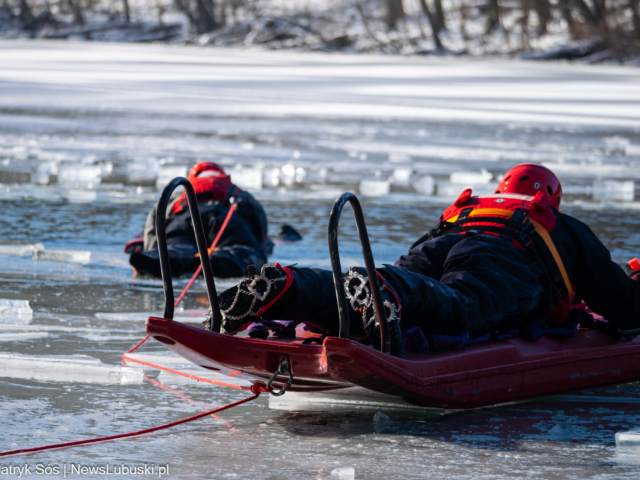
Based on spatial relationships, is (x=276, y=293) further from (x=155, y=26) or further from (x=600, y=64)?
(x=155, y=26)

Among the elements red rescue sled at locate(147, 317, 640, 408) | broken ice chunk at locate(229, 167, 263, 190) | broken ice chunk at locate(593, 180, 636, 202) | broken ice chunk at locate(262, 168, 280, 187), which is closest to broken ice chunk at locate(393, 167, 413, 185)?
broken ice chunk at locate(262, 168, 280, 187)

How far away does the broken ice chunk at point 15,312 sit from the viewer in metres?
5.19

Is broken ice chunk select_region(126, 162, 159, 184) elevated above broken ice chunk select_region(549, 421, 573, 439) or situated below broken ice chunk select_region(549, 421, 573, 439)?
below

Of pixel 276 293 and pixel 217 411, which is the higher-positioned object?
pixel 276 293

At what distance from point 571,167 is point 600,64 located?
25.3 metres

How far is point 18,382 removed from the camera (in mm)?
4121

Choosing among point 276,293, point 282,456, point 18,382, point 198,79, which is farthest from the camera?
point 198,79

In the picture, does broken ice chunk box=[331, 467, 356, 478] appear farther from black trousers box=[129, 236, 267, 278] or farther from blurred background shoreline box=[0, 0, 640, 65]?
blurred background shoreline box=[0, 0, 640, 65]

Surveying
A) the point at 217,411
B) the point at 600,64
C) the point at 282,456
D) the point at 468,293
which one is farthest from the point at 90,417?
the point at 600,64

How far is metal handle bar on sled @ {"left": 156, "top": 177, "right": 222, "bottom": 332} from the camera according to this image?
11.2 ft

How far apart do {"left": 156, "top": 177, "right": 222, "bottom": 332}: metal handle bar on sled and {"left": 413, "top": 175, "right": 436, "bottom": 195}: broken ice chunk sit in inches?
293

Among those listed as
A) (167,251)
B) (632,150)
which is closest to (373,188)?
(632,150)

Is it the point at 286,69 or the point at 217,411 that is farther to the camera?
the point at 286,69

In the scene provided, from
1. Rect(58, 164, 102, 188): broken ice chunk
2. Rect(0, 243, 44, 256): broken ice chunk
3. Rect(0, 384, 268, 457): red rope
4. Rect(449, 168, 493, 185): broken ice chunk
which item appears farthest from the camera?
Rect(449, 168, 493, 185): broken ice chunk
